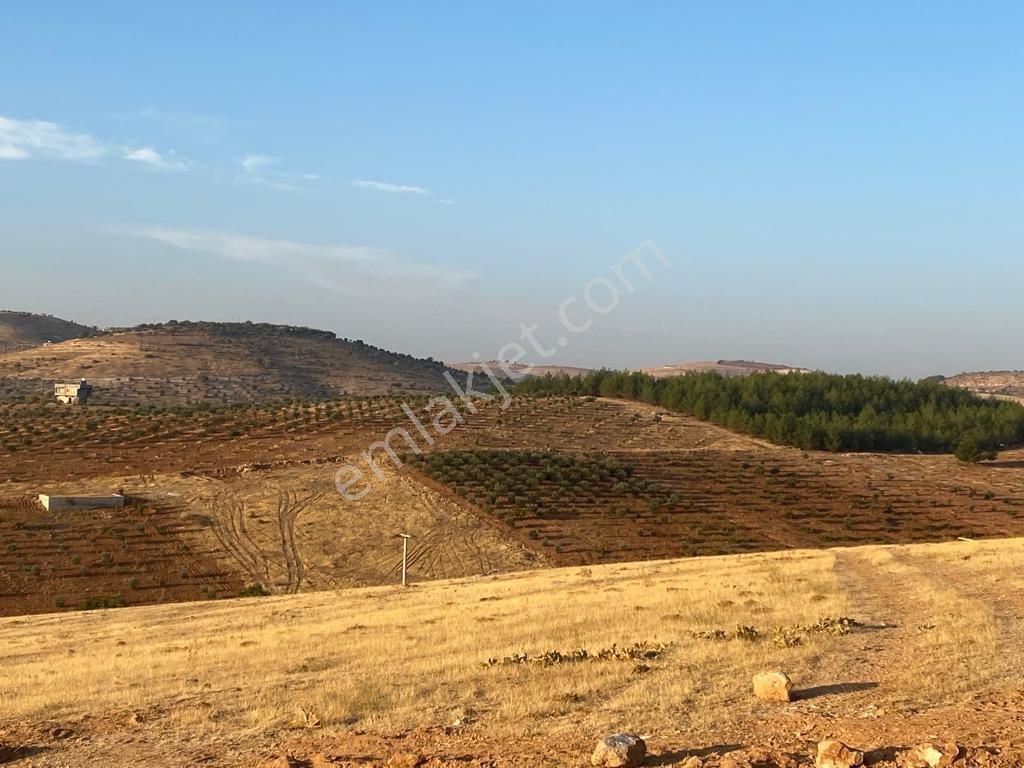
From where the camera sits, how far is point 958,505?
53.3 meters

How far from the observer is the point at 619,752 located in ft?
27.6

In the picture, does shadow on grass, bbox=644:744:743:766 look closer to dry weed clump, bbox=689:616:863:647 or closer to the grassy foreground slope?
the grassy foreground slope

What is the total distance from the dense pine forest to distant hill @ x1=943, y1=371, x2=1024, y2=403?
84.0 meters

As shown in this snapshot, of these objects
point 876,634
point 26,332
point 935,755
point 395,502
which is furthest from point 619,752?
point 26,332

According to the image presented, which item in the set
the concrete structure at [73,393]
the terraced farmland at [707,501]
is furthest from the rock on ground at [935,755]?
the concrete structure at [73,393]

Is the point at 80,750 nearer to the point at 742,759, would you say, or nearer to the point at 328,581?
the point at 742,759

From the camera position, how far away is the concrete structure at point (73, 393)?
8281 cm

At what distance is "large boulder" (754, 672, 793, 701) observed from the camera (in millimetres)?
10578

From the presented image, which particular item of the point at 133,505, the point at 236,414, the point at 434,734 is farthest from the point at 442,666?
the point at 236,414

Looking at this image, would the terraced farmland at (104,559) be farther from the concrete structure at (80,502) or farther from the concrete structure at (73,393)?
the concrete structure at (73,393)

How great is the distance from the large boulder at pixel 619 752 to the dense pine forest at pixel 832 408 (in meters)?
63.4

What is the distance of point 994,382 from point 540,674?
196310 millimetres

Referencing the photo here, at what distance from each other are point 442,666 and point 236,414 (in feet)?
195

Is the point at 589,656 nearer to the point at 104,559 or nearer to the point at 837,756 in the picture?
the point at 837,756
